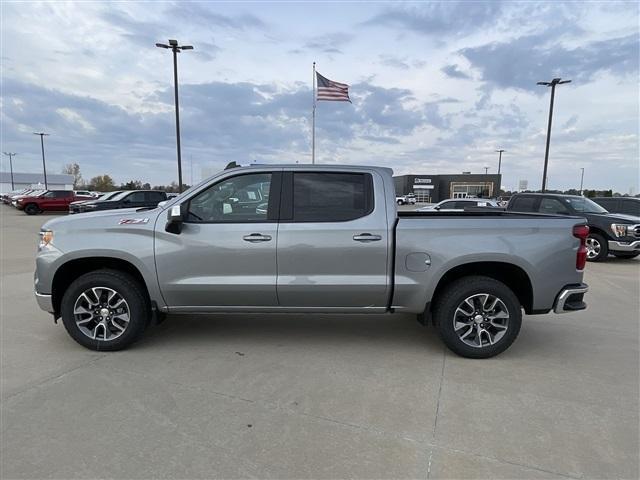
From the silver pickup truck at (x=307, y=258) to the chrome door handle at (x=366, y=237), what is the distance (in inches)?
0.4

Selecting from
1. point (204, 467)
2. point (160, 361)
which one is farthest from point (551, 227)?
point (160, 361)

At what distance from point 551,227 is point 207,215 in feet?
10.9

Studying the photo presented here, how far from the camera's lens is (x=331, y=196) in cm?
428

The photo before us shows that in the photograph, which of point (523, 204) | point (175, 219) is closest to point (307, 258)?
point (175, 219)

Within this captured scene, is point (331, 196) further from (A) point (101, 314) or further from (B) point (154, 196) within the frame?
(B) point (154, 196)

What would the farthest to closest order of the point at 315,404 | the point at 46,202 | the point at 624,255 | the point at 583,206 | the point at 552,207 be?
the point at 46,202 → the point at 624,255 → the point at 552,207 → the point at 583,206 → the point at 315,404

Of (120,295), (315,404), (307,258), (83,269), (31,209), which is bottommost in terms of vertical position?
(31,209)

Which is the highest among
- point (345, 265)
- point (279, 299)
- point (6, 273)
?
point (345, 265)

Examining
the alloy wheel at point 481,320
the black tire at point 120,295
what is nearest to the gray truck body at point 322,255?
the black tire at point 120,295

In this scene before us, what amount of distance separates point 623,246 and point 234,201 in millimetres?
10292

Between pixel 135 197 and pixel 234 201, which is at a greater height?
pixel 234 201

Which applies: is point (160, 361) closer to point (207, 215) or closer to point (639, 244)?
point (207, 215)

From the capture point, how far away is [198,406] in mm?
3301

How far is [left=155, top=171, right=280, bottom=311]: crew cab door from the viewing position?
4156 mm
